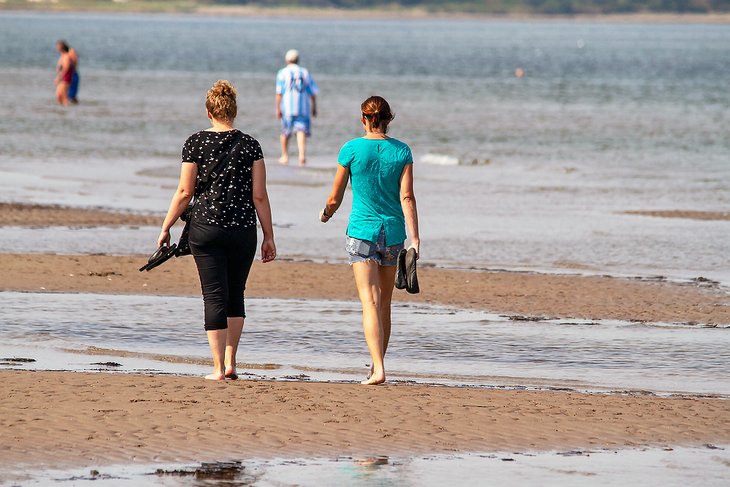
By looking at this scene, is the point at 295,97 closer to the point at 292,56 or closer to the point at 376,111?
the point at 292,56

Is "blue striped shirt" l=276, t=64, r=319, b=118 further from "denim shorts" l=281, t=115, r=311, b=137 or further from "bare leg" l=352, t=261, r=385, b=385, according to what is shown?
"bare leg" l=352, t=261, r=385, b=385

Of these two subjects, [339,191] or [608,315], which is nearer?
[339,191]

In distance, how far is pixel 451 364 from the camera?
9477 mm

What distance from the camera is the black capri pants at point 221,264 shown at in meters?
8.10

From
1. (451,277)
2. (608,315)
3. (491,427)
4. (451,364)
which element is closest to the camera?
(491,427)

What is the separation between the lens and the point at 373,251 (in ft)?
27.5

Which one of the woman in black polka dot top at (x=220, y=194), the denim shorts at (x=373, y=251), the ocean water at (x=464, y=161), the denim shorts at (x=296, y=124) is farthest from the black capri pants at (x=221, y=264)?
the denim shorts at (x=296, y=124)

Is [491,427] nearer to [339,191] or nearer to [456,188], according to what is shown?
[339,191]

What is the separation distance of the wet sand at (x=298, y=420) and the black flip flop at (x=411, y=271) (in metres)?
0.55

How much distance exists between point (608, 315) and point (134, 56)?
6848 cm

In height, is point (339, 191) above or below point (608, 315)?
above

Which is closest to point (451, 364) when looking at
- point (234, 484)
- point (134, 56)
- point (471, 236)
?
point (234, 484)

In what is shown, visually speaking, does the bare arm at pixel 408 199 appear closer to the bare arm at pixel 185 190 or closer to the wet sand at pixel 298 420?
the wet sand at pixel 298 420

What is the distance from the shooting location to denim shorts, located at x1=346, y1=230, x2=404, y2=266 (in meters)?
8.38
